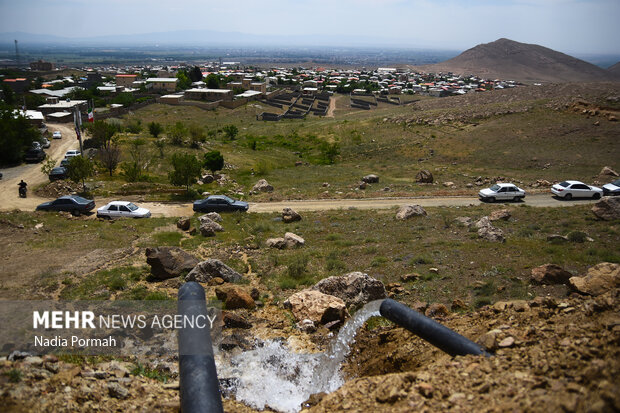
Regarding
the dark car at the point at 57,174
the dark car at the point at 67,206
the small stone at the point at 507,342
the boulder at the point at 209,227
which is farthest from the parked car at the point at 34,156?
the small stone at the point at 507,342

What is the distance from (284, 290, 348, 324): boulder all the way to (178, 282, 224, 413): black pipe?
12.9 feet

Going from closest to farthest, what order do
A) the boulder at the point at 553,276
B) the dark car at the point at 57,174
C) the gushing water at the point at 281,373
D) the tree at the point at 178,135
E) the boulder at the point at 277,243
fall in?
the gushing water at the point at 281,373 → the boulder at the point at 553,276 → the boulder at the point at 277,243 → the dark car at the point at 57,174 → the tree at the point at 178,135

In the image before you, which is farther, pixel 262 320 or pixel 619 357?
pixel 262 320

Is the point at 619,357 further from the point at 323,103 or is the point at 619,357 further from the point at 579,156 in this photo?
the point at 323,103

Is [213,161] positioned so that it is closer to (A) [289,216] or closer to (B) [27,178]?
(B) [27,178]

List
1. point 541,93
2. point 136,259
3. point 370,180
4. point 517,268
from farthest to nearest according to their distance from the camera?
point 541,93 → point 370,180 → point 136,259 → point 517,268

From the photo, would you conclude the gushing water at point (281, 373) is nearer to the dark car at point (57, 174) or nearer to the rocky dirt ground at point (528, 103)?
the dark car at point (57, 174)

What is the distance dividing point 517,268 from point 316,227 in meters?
12.0

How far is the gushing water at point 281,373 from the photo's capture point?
8.94m

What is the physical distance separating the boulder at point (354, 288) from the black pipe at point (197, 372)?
574cm

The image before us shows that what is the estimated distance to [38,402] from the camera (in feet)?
22.0

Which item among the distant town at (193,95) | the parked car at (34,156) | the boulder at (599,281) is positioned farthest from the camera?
the distant town at (193,95)

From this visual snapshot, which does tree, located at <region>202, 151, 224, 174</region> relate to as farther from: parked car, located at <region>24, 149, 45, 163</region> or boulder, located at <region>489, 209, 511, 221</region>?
boulder, located at <region>489, 209, 511, 221</region>

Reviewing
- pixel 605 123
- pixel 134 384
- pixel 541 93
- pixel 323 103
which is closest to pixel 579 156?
pixel 605 123
